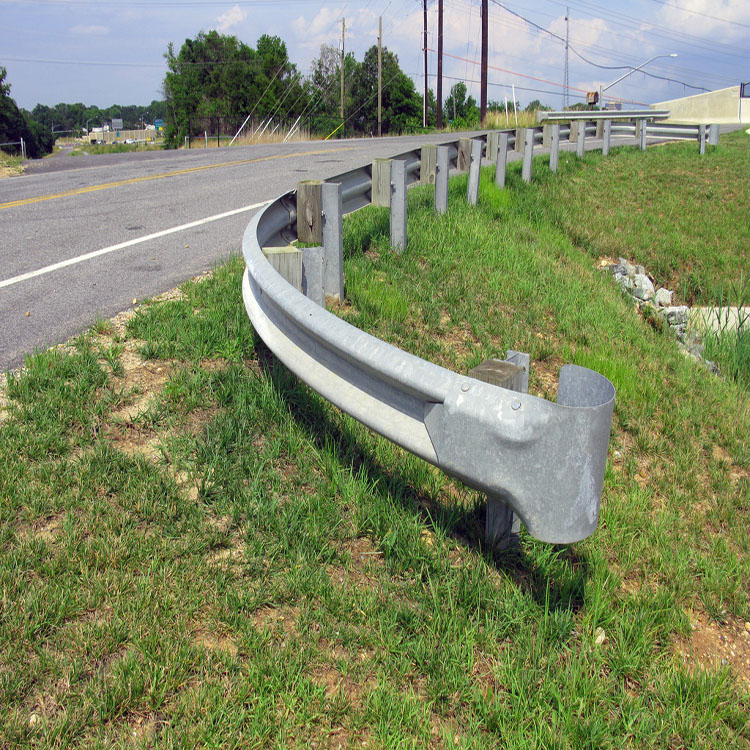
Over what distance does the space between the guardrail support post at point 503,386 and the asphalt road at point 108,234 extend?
308 centimetres

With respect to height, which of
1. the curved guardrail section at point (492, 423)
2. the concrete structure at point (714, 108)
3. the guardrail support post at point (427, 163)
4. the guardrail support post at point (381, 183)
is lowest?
the curved guardrail section at point (492, 423)

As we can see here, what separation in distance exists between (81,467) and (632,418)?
367cm

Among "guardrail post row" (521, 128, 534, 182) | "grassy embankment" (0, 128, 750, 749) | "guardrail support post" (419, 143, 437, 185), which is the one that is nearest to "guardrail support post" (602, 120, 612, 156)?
"guardrail post row" (521, 128, 534, 182)

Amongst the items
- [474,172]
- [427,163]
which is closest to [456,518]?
[427,163]

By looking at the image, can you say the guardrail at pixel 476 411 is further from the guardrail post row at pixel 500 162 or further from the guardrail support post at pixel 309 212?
the guardrail post row at pixel 500 162

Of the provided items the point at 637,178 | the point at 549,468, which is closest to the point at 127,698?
the point at 549,468

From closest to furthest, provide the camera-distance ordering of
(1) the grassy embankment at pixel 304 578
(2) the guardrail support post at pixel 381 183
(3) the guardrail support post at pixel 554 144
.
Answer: (1) the grassy embankment at pixel 304 578
(2) the guardrail support post at pixel 381 183
(3) the guardrail support post at pixel 554 144

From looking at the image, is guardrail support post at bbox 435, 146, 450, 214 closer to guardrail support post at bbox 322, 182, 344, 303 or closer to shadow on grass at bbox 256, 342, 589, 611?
guardrail support post at bbox 322, 182, 344, 303

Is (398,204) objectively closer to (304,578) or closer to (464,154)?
(464,154)

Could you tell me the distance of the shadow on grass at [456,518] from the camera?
292cm

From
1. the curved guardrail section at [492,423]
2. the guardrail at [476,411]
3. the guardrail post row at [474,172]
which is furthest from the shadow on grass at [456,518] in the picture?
the guardrail post row at [474,172]

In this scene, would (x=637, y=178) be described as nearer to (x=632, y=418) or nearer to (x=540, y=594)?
(x=632, y=418)

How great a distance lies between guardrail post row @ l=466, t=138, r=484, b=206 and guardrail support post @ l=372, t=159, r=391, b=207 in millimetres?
2474

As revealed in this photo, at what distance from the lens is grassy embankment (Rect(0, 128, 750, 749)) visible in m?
2.31
